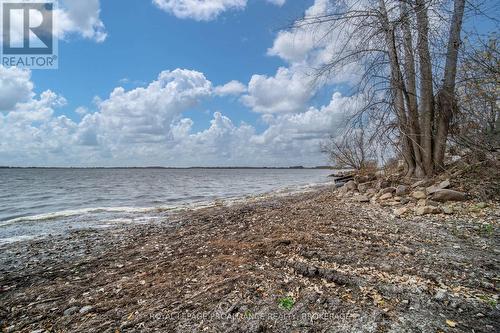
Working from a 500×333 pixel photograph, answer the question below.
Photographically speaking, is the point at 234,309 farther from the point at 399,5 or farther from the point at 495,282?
the point at 399,5

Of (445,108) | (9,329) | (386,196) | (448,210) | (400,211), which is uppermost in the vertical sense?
(445,108)

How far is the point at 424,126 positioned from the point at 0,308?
12.7 m

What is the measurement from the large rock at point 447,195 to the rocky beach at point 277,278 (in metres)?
0.53

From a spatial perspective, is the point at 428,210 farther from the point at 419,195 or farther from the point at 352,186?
the point at 352,186

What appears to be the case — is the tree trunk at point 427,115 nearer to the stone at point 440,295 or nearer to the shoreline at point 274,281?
the shoreline at point 274,281

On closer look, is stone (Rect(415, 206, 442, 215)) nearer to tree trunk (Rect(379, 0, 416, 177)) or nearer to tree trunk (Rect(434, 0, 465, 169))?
tree trunk (Rect(434, 0, 465, 169))

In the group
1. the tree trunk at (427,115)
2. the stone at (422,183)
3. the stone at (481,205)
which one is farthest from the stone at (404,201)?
the tree trunk at (427,115)

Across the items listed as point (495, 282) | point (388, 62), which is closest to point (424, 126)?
point (388, 62)

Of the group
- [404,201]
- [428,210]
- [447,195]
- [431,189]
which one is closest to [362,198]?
[404,201]

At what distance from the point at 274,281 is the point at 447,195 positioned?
7.23 m

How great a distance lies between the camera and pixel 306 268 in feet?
14.5

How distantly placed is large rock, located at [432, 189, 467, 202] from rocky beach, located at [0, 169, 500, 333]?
53cm

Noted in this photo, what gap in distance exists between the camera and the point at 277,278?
416 centimetres

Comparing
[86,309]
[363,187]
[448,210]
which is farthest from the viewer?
[363,187]
